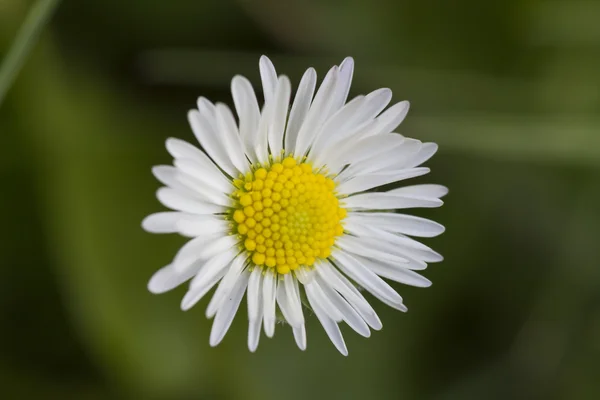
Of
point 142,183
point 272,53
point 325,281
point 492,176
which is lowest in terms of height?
point 325,281

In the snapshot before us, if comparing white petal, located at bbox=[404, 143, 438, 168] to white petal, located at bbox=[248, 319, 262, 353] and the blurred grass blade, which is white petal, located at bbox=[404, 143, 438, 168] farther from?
the blurred grass blade

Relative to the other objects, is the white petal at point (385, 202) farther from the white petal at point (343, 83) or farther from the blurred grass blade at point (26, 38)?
the blurred grass blade at point (26, 38)

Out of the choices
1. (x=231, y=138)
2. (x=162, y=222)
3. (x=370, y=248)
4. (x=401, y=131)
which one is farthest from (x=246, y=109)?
(x=401, y=131)

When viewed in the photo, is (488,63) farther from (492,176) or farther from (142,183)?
(142,183)

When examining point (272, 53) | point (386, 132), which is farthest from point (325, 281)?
point (272, 53)

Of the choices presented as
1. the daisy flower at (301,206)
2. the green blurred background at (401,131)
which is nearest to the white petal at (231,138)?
the daisy flower at (301,206)
